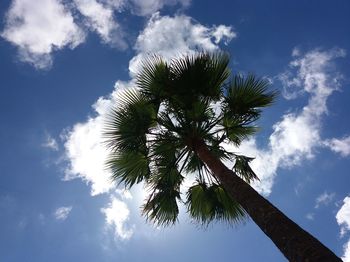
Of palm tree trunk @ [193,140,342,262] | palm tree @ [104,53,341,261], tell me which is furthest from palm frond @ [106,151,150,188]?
palm tree trunk @ [193,140,342,262]

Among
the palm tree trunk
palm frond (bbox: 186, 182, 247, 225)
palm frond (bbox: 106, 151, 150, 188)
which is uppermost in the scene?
palm frond (bbox: 106, 151, 150, 188)

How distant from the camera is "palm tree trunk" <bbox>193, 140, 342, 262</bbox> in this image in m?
3.66

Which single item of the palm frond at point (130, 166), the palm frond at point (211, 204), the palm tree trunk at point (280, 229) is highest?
the palm frond at point (130, 166)

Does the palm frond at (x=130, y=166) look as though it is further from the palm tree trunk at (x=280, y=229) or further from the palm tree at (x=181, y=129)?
the palm tree trunk at (x=280, y=229)

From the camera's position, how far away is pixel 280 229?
14.1 ft

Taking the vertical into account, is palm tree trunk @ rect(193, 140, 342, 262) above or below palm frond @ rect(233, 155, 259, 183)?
below

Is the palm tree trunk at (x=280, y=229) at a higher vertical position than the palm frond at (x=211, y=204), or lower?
lower

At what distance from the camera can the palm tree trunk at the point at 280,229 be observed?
3657 millimetres

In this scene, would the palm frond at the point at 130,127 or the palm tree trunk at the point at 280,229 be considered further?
the palm frond at the point at 130,127

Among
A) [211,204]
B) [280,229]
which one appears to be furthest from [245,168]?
[280,229]

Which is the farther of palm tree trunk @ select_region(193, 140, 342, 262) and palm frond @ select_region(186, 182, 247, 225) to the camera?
palm frond @ select_region(186, 182, 247, 225)

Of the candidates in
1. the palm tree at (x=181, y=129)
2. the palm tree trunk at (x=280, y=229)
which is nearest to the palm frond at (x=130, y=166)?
the palm tree at (x=181, y=129)

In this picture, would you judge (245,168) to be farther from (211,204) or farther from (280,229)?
(280,229)

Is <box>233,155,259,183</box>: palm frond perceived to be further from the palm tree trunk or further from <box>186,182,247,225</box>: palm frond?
the palm tree trunk
